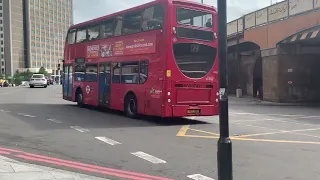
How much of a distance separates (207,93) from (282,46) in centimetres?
1297

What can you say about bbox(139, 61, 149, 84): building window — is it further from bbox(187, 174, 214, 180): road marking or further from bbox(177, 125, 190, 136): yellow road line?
bbox(187, 174, 214, 180): road marking

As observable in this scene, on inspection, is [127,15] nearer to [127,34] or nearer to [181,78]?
[127,34]

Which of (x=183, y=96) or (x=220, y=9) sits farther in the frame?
(x=183, y=96)

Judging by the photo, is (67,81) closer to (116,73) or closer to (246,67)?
(116,73)

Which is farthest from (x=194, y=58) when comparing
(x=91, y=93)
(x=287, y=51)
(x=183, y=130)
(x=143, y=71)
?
(x=287, y=51)

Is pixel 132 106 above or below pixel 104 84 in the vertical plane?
below

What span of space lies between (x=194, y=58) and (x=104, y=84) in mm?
5015

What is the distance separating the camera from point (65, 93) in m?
21.6

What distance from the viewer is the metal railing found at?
867 inches

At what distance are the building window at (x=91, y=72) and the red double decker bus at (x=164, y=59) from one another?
4.74ft

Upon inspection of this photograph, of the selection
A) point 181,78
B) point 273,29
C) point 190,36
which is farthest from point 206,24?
point 273,29

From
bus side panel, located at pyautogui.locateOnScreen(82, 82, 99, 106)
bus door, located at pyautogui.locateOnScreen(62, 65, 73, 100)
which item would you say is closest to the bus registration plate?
bus side panel, located at pyautogui.locateOnScreen(82, 82, 99, 106)

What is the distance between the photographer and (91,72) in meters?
17.9

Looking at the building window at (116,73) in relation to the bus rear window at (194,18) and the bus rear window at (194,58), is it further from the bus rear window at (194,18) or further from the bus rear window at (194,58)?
the bus rear window at (194,18)
